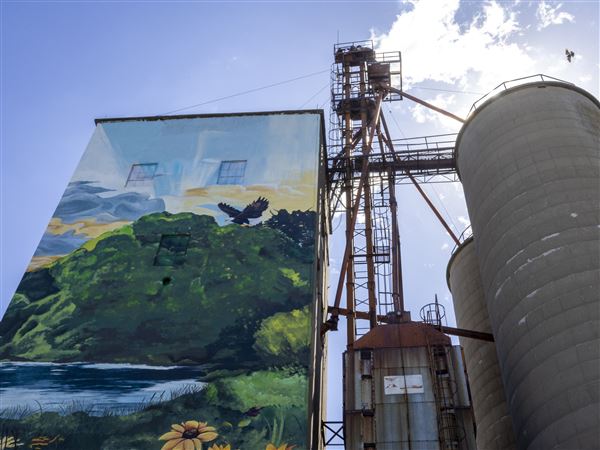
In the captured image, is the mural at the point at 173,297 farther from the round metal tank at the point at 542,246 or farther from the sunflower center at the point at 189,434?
the round metal tank at the point at 542,246

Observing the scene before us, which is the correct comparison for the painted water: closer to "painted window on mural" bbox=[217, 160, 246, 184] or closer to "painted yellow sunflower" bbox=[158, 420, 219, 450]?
"painted yellow sunflower" bbox=[158, 420, 219, 450]

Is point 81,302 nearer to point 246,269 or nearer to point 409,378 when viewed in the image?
point 246,269

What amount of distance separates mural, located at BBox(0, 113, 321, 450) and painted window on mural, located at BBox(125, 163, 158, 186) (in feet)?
0.17

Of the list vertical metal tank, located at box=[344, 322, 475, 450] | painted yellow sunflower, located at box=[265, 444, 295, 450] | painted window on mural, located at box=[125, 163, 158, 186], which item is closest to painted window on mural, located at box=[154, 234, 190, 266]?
painted window on mural, located at box=[125, 163, 158, 186]

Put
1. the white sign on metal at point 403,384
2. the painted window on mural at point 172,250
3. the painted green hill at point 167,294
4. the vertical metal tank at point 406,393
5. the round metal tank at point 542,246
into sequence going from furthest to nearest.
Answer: the painted window on mural at point 172,250 → the painted green hill at point 167,294 → the white sign on metal at point 403,384 → the vertical metal tank at point 406,393 → the round metal tank at point 542,246

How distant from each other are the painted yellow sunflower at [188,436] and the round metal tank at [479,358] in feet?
30.6

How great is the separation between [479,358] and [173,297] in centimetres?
1090

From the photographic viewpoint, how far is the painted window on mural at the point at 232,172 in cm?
2328

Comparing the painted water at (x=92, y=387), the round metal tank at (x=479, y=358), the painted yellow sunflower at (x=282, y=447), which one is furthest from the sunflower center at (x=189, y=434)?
the round metal tank at (x=479, y=358)

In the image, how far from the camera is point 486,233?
19453mm

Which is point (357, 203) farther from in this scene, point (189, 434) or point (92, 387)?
point (92, 387)

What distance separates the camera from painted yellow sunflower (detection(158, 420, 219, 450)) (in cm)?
1635

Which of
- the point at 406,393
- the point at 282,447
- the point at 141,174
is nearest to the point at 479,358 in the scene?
the point at 406,393

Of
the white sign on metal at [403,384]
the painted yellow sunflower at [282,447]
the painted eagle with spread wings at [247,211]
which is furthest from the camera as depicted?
the painted eagle with spread wings at [247,211]
